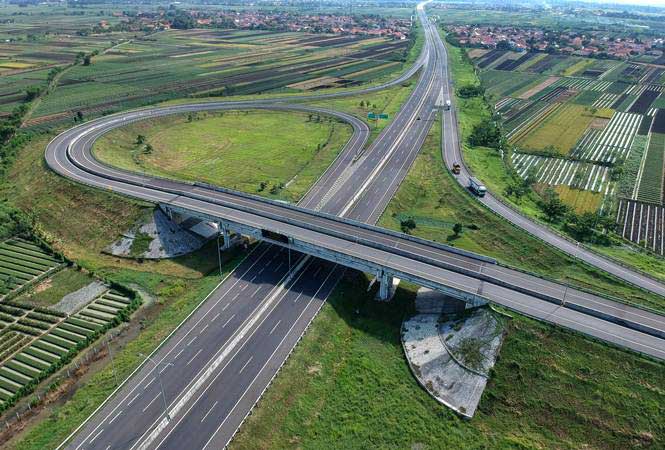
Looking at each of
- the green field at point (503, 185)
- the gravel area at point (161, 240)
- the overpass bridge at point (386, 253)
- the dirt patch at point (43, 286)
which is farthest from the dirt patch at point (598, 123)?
the dirt patch at point (43, 286)

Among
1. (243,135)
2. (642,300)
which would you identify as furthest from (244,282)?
(243,135)

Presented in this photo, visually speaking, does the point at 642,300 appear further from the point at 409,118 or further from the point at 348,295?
the point at 409,118

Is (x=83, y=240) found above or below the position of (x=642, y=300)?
below

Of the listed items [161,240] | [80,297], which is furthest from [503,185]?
[80,297]

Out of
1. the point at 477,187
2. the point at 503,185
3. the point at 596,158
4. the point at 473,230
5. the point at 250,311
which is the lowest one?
the point at 250,311

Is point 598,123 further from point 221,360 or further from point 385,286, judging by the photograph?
point 221,360

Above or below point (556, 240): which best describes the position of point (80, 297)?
below

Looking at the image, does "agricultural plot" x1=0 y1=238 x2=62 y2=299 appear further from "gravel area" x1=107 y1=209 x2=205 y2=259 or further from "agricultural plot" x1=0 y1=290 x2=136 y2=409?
"gravel area" x1=107 y1=209 x2=205 y2=259
